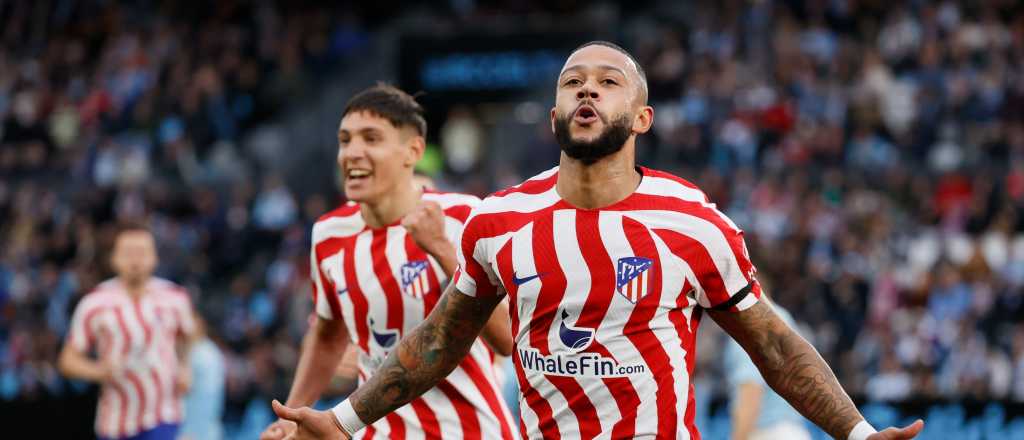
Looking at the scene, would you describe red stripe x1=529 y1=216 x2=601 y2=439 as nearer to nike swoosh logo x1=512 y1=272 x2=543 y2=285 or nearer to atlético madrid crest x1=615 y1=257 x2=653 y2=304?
nike swoosh logo x1=512 y1=272 x2=543 y2=285

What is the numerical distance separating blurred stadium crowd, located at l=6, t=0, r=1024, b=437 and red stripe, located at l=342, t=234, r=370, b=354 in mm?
6570

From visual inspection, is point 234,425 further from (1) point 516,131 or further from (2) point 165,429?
(1) point 516,131

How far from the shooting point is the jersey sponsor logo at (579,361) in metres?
4.21

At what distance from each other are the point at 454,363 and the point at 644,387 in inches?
27.6

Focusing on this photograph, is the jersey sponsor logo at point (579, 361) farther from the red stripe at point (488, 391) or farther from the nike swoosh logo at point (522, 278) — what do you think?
the red stripe at point (488, 391)

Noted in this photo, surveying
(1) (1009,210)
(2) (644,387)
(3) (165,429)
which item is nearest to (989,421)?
(1) (1009,210)

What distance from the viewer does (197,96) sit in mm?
22375

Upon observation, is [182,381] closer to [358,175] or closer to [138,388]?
[138,388]

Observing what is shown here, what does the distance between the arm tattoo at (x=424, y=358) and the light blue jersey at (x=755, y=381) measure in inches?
127

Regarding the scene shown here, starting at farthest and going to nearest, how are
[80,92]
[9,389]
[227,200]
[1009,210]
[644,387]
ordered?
[80,92]
[227,200]
[9,389]
[1009,210]
[644,387]

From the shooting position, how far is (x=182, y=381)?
984 cm

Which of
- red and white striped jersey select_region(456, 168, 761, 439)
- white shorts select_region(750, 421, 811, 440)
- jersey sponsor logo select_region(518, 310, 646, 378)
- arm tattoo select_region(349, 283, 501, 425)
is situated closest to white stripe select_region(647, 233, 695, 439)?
red and white striped jersey select_region(456, 168, 761, 439)

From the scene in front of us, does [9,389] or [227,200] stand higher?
[227,200]

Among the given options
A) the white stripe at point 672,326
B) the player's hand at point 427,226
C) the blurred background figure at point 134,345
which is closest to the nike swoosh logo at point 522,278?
the white stripe at point 672,326
